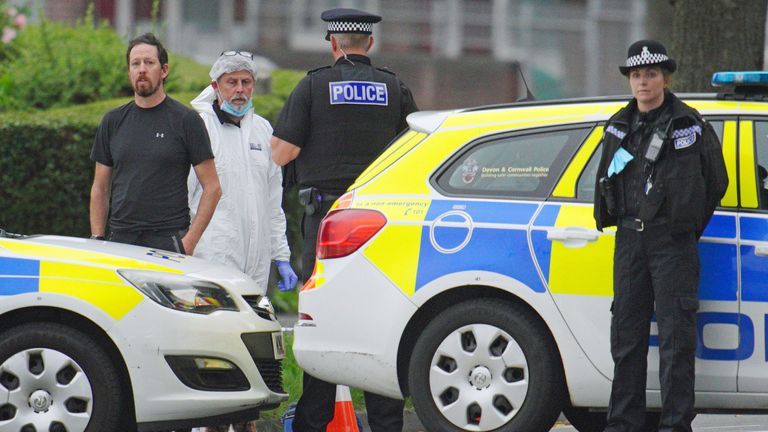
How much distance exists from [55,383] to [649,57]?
2757 millimetres

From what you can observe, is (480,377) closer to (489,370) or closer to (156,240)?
(489,370)

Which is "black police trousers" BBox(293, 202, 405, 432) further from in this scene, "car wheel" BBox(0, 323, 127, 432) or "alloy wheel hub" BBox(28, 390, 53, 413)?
"alloy wheel hub" BBox(28, 390, 53, 413)

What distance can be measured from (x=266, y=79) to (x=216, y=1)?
19266mm

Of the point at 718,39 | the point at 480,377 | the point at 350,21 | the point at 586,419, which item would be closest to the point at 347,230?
the point at 480,377

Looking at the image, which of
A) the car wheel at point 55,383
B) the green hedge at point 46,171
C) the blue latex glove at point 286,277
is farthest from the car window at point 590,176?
the green hedge at point 46,171

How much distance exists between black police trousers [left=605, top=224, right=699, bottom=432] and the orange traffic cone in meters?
1.34

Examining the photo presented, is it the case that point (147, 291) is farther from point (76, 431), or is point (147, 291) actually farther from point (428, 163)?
point (428, 163)

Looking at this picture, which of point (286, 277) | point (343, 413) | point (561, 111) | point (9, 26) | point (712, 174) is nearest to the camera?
point (712, 174)

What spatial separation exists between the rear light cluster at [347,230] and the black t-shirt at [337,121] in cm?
58

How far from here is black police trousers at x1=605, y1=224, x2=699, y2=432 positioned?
241 inches

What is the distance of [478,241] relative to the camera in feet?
21.0

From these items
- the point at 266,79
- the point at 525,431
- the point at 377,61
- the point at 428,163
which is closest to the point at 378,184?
the point at 428,163

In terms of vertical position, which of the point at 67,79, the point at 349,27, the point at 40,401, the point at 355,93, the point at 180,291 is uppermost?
the point at 349,27

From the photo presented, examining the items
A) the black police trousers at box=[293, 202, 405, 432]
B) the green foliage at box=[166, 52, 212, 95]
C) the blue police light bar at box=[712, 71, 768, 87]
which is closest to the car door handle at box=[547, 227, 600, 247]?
the blue police light bar at box=[712, 71, 768, 87]
